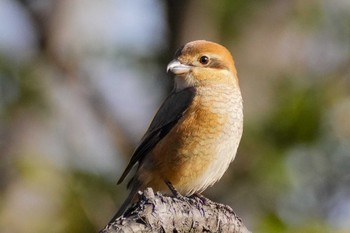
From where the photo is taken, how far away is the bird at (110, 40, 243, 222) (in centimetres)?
664

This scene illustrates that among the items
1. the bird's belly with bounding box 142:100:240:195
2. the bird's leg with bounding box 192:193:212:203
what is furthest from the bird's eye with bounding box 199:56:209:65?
the bird's leg with bounding box 192:193:212:203

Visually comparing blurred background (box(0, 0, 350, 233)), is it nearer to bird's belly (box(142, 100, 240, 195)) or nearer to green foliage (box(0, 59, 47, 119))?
green foliage (box(0, 59, 47, 119))

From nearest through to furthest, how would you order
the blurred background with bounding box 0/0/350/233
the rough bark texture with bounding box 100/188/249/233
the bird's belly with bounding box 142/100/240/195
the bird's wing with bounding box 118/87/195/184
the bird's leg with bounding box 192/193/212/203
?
the rough bark texture with bounding box 100/188/249/233 < the bird's leg with bounding box 192/193/212/203 < the bird's belly with bounding box 142/100/240/195 < the bird's wing with bounding box 118/87/195/184 < the blurred background with bounding box 0/0/350/233

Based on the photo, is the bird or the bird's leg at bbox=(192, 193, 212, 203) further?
the bird

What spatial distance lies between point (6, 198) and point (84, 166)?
95cm

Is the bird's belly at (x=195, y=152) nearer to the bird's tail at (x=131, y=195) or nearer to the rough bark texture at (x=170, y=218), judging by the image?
the bird's tail at (x=131, y=195)

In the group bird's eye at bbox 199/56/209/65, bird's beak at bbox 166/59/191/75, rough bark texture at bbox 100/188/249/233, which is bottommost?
rough bark texture at bbox 100/188/249/233

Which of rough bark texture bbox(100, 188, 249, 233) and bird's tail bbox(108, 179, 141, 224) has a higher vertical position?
rough bark texture bbox(100, 188, 249, 233)

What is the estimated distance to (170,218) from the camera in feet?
14.2

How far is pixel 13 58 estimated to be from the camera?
11.1 metres

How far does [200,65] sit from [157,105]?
3447mm

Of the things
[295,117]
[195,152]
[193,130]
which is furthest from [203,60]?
[295,117]

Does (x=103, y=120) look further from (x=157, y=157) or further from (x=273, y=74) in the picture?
(x=157, y=157)

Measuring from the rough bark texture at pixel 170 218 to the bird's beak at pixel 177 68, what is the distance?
193 centimetres
